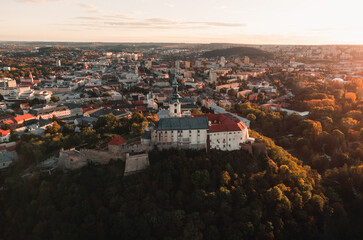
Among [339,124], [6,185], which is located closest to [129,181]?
[6,185]

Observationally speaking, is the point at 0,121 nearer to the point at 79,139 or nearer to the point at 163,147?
the point at 79,139

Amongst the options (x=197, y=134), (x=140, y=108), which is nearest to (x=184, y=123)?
(x=197, y=134)

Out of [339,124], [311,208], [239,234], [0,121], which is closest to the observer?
[239,234]

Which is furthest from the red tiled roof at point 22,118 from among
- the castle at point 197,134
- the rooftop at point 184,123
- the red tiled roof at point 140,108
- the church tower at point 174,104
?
the rooftop at point 184,123

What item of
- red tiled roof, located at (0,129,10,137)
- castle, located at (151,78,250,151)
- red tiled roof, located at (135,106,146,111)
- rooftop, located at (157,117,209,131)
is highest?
rooftop, located at (157,117,209,131)

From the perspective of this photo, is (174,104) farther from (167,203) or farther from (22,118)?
(22,118)

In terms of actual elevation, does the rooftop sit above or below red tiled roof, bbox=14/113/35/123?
above

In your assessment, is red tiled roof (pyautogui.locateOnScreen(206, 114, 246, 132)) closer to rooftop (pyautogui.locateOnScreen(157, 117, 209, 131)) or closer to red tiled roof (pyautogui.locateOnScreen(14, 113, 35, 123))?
rooftop (pyautogui.locateOnScreen(157, 117, 209, 131))

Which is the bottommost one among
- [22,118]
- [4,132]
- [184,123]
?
[4,132]

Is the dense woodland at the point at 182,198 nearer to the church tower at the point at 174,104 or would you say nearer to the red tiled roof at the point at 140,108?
the church tower at the point at 174,104

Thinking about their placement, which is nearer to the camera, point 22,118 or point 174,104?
point 174,104

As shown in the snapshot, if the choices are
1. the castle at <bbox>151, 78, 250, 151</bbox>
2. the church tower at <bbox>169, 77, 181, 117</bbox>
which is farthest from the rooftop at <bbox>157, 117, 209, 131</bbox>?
the church tower at <bbox>169, 77, 181, 117</bbox>
